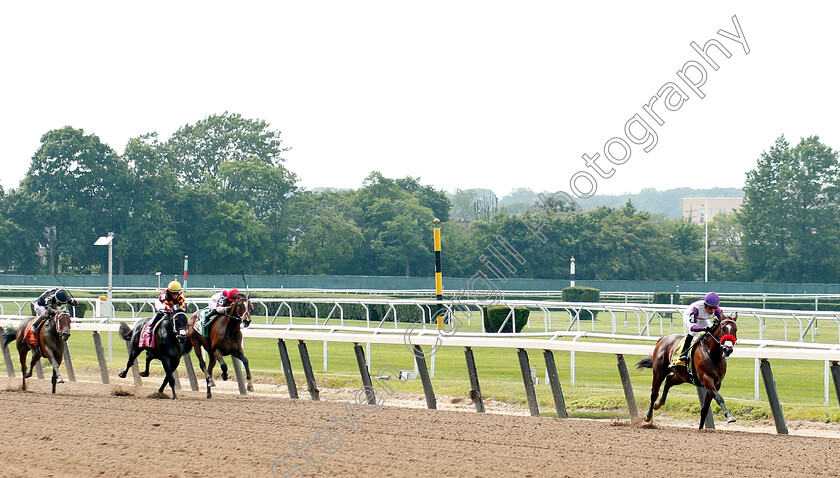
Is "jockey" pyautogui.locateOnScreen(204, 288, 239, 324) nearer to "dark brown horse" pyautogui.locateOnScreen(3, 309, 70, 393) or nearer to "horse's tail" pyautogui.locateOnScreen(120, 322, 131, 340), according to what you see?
"horse's tail" pyautogui.locateOnScreen(120, 322, 131, 340)

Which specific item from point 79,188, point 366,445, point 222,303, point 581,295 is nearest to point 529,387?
point 366,445

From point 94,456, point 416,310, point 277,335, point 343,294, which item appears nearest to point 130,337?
point 277,335

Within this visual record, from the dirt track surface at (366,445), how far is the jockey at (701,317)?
69 centimetres

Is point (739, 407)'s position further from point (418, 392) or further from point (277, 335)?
point (277, 335)

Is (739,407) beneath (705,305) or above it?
beneath

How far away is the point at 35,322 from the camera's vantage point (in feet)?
33.8

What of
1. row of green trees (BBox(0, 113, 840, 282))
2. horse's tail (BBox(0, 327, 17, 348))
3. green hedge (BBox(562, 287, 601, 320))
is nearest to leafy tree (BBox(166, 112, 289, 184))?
row of green trees (BBox(0, 113, 840, 282))

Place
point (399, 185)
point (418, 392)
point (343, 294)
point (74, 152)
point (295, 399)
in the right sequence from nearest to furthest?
point (295, 399)
point (418, 392)
point (343, 294)
point (74, 152)
point (399, 185)

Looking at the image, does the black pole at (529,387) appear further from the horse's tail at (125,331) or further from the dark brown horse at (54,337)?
the dark brown horse at (54,337)

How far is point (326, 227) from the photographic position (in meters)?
49.4

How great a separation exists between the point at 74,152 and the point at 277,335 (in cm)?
3853

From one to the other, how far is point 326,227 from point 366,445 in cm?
4370

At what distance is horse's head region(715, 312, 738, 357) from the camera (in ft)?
20.9

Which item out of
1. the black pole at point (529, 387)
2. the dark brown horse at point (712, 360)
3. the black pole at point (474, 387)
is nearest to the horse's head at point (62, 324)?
the black pole at point (474, 387)
